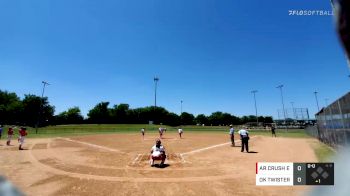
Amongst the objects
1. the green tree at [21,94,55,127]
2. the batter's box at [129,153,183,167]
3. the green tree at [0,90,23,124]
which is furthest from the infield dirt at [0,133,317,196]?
the green tree at [21,94,55,127]

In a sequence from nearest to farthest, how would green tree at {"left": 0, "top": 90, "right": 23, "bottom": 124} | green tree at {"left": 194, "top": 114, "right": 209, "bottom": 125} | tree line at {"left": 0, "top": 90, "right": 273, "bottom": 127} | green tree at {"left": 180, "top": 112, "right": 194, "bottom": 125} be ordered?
green tree at {"left": 0, "top": 90, "right": 23, "bottom": 124} → tree line at {"left": 0, "top": 90, "right": 273, "bottom": 127} → green tree at {"left": 180, "top": 112, "right": 194, "bottom": 125} → green tree at {"left": 194, "top": 114, "right": 209, "bottom": 125}

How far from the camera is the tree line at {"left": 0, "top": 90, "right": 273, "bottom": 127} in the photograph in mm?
102188

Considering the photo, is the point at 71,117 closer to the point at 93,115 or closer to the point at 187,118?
the point at 93,115

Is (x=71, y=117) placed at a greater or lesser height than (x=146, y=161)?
greater

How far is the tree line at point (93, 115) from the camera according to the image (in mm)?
102188

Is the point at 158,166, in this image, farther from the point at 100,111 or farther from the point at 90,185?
the point at 100,111

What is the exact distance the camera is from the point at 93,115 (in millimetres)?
142250

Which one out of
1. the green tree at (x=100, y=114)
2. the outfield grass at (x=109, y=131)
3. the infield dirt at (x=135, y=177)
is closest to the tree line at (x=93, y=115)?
the green tree at (x=100, y=114)

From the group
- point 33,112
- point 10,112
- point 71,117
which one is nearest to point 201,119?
point 71,117

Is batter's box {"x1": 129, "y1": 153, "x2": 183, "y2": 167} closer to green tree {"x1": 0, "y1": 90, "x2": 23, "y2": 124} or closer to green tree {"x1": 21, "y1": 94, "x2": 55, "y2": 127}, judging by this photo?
green tree {"x1": 0, "y1": 90, "x2": 23, "y2": 124}

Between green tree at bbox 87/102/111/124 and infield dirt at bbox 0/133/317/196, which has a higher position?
green tree at bbox 87/102/111/124

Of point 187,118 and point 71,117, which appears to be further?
point 187,118

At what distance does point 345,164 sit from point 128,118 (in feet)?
480

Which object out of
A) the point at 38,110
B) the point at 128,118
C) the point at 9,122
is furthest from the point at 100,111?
the point at 9,122
